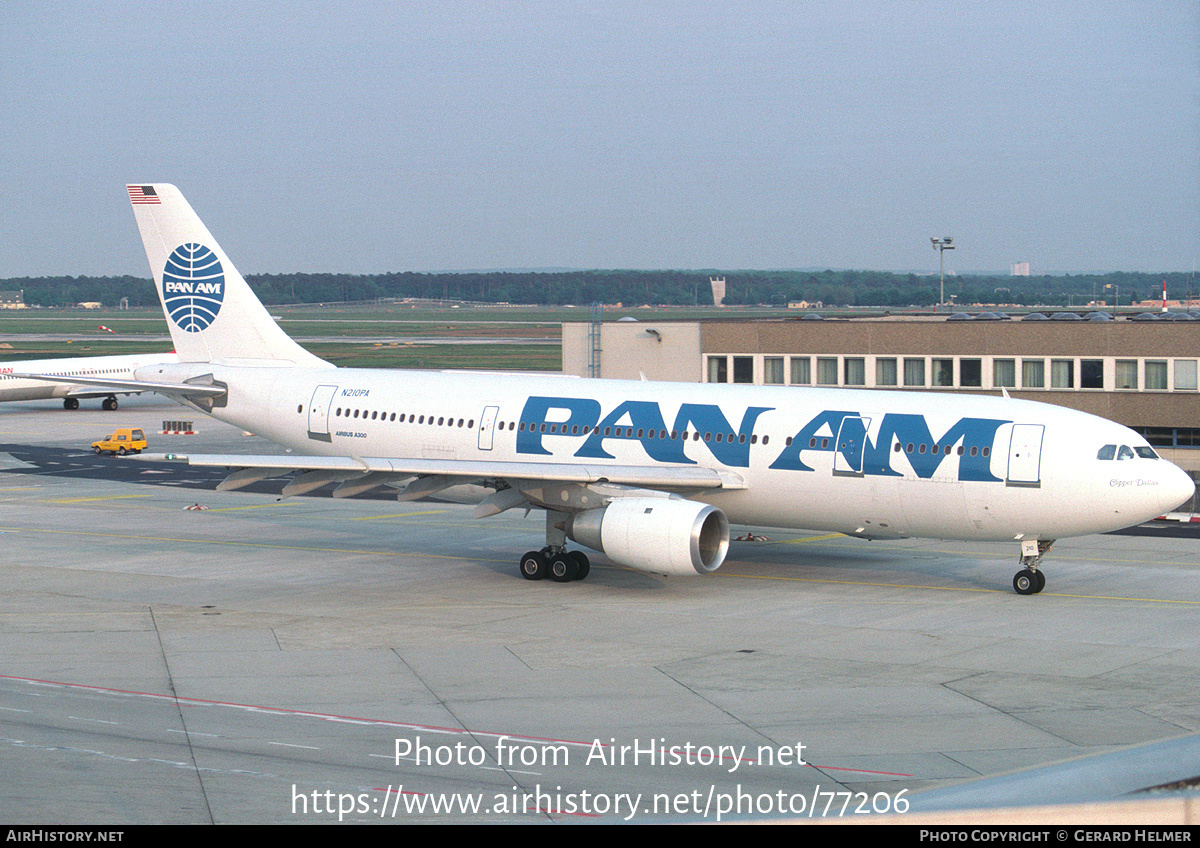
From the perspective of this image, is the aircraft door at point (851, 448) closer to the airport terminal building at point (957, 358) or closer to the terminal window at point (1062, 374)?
the airport terminal building at point (957, 358)

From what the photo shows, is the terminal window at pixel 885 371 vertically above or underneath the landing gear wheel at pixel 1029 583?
above

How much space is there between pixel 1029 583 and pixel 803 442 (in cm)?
575

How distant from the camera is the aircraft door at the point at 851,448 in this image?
90.7 ft

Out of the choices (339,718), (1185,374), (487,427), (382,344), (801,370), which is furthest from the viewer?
(382,344)

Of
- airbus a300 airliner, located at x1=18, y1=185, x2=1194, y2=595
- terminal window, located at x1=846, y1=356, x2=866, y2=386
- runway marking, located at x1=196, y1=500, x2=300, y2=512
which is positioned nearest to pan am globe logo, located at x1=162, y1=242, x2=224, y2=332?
airbus a300 airliner, located at x1=18, y1=185, x2=1194, y2=595

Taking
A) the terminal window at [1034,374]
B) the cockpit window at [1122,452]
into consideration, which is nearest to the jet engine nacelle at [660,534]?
the cockpit window at [1122,452]

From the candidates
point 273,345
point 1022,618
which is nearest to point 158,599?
point 273,345

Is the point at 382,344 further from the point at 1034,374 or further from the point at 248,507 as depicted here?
the point at 1034,374

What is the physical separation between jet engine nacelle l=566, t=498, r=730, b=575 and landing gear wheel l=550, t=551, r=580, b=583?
1504mm

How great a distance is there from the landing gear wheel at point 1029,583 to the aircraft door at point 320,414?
1800 centimetres

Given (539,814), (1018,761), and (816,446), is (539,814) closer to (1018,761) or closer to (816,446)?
(1018,761)

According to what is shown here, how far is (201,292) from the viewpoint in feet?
121

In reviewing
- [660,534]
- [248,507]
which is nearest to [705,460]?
[660,534]

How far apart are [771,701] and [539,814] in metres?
5.99
